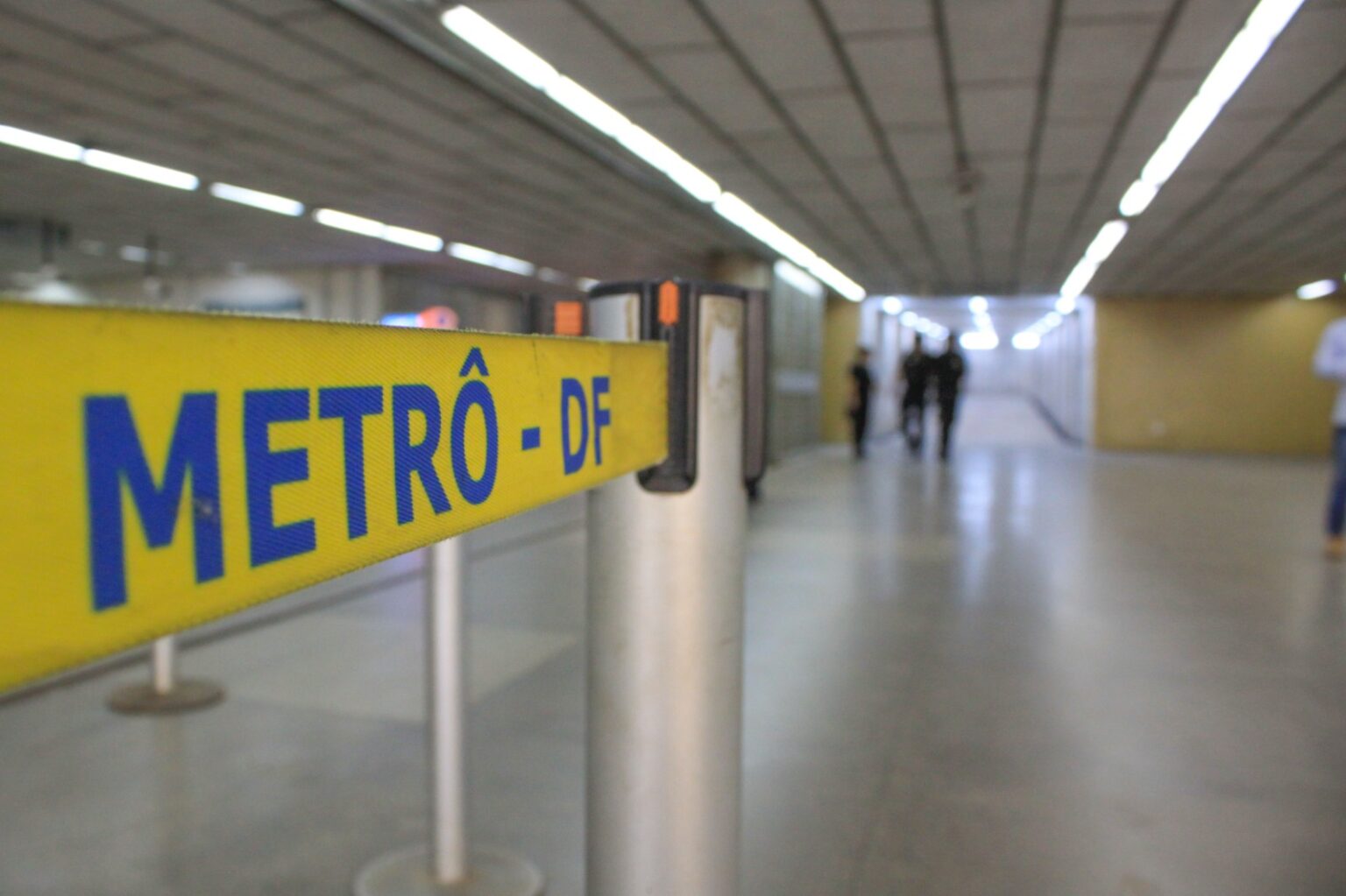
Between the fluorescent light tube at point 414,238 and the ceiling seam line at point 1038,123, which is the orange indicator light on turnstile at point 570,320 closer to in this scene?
the ceiling seam line at point 1038,123

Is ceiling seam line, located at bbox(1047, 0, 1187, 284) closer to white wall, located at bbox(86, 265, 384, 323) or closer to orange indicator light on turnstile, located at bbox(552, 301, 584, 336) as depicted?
orange indicator light on turnstile, located at bbox(552, 301, 584, 336)

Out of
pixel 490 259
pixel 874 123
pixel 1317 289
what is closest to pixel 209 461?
pixel 874 123

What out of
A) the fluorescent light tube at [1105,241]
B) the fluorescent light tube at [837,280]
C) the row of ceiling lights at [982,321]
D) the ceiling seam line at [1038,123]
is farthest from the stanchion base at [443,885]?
the row of ceiling lights at [982,321]

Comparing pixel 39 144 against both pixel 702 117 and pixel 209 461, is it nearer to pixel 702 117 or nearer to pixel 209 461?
pixel 702 117

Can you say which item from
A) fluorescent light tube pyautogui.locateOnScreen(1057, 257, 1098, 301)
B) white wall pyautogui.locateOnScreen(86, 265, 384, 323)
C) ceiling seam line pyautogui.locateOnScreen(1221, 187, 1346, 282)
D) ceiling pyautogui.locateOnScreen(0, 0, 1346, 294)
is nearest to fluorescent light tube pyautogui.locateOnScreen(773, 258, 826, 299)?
ceiling pyautogui.locateOnScreen(0, 0, 1346, 294)

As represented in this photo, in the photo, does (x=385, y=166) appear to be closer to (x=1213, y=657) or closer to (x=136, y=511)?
(x=1213, y=657)

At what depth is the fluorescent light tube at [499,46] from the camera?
15.6ft

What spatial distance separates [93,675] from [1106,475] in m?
11.2

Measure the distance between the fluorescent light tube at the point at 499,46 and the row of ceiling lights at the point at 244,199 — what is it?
129 centimetres

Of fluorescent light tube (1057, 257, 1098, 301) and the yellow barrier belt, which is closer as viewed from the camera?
the yellow barrier belt

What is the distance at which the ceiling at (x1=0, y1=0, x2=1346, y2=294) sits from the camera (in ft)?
15.5

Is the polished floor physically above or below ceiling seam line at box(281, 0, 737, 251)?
below

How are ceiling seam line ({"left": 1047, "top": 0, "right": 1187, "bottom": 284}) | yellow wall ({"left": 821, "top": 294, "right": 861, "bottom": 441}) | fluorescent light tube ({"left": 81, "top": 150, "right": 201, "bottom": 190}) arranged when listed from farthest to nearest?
yellow wall ({"left": 821, "top": 294, "right": 861, "bottom": 441})
fluorescent light tube ({"left": 81, "top": 150, "right": 201, "bottom": 190})
ceiling seam line ({"left": 1047, "top": 0, "right": 1187, "bottom": 284})

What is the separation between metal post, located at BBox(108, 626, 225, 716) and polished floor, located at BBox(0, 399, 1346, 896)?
0.08 meters
